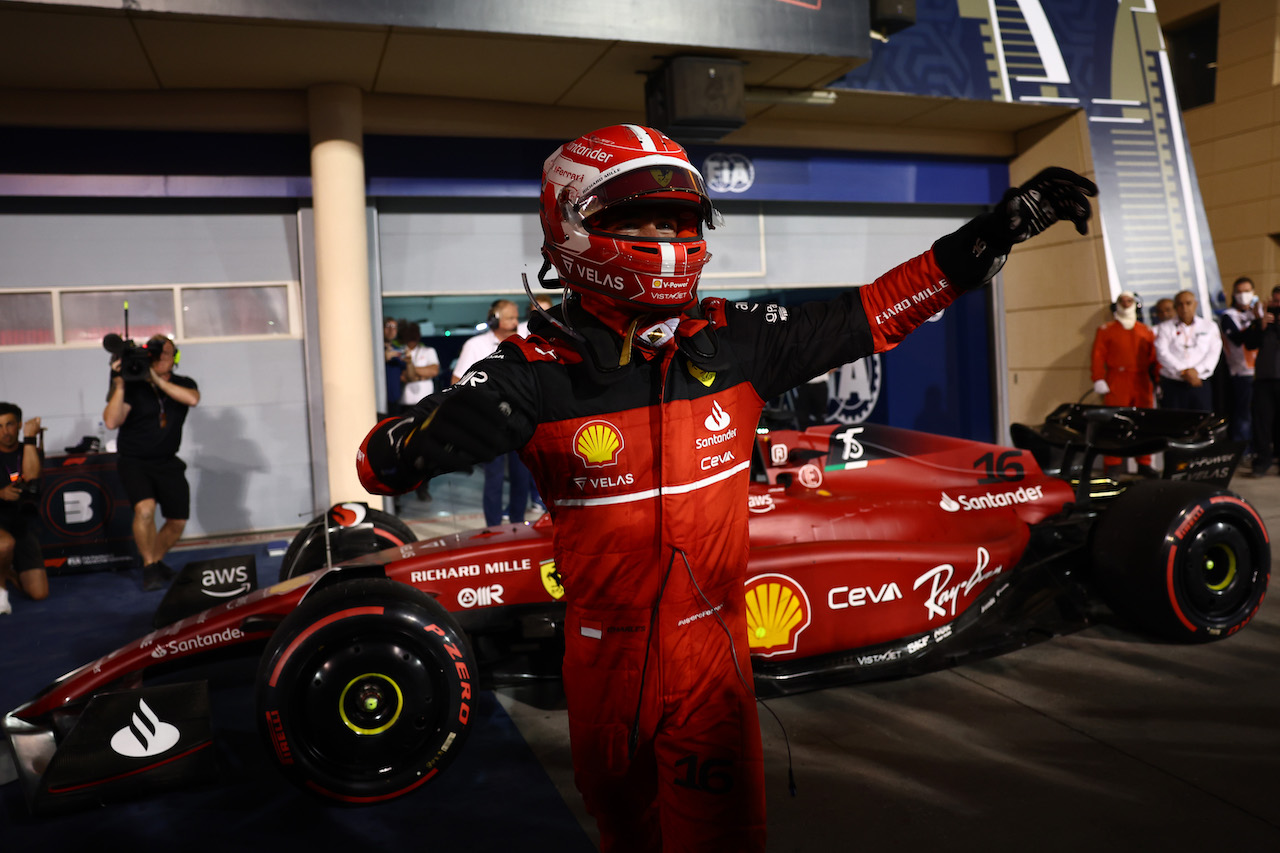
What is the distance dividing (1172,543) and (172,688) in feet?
13.4

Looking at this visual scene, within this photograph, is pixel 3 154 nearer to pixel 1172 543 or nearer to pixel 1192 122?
pixel 1172 543

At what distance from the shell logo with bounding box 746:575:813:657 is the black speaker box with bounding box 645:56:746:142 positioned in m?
4.64

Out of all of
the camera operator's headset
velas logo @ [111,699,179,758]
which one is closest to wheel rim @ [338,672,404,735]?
velas logo @ [111,699,179,758]

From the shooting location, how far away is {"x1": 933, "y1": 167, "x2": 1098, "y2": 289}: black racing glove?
5.97 ft

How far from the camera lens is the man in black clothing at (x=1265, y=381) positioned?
29.0ft

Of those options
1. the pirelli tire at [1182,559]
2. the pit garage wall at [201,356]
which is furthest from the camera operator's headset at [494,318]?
the pirelli tire at [1182,559]

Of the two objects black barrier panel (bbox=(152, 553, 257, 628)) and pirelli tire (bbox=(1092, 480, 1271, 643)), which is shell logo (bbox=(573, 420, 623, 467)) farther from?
black barrier panel (bbox=(152, 553, 257, 628))

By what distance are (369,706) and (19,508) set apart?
4097mm

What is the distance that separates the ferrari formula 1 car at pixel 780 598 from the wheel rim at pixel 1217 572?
12 millimetres

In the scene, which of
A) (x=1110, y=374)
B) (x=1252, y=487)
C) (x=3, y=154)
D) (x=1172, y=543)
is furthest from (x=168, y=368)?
(x=1252, y=487)

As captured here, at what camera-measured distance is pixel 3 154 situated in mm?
6918

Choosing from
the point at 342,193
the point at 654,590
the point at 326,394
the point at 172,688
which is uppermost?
the point at 342,193

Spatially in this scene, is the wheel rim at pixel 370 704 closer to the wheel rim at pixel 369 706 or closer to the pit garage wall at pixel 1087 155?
the wheel rim at pixel 369 706

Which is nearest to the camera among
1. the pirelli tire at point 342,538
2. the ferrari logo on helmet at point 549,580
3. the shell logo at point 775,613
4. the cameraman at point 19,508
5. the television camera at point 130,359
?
the shell logo at point 775,613
